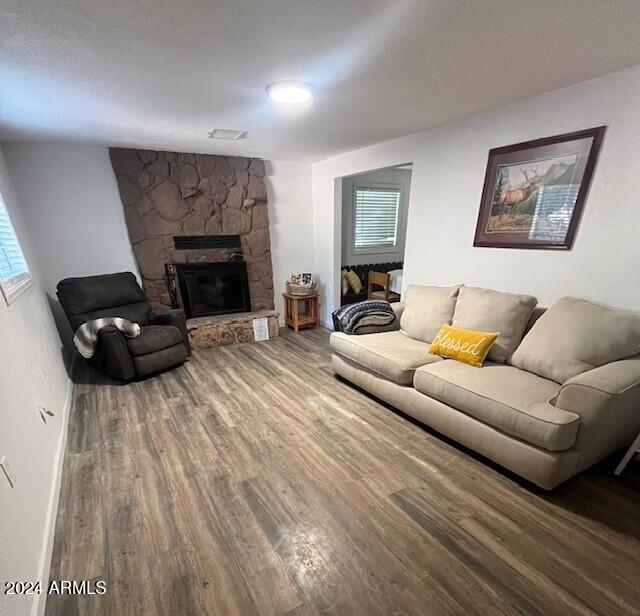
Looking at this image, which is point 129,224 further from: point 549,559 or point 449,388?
point 549,559

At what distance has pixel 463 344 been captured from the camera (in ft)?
7.45

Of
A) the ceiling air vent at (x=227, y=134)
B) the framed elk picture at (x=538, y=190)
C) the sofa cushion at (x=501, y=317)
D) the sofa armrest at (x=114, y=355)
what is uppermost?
the ceiling air vent at (x=227, y=134)

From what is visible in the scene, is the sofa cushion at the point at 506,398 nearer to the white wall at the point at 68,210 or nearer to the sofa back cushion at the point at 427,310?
the sofa back cushion at the point at 427,310

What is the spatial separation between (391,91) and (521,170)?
1118 millimetres

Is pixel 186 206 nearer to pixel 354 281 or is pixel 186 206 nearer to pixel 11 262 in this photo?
pixel 11 262

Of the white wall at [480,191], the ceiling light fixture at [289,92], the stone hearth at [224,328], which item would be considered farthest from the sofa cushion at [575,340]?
the stone hearth at [224,328]

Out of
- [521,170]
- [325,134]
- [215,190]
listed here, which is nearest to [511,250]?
[521,170]

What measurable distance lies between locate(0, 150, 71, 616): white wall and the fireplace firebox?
A: 4.75 feet

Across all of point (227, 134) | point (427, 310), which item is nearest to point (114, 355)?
point (227, 134)

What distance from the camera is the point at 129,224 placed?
11.5 ft

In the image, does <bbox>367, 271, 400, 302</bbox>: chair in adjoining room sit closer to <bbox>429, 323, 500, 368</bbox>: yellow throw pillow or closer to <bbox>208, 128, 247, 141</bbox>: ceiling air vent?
<bbox>429, 323, 500, 368</bbox>: yellow throw pillow

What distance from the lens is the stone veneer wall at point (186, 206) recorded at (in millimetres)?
3475

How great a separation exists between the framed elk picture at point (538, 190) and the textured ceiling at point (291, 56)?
35 centimetres

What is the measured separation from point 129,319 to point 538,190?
3811 millimetres
